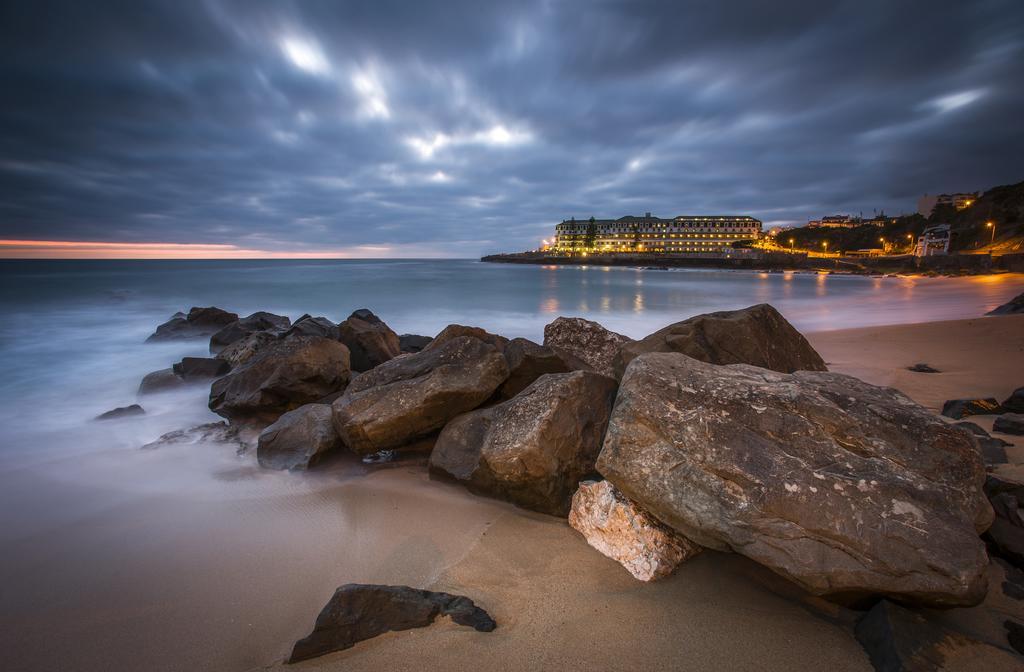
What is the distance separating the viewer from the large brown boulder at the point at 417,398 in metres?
4.65

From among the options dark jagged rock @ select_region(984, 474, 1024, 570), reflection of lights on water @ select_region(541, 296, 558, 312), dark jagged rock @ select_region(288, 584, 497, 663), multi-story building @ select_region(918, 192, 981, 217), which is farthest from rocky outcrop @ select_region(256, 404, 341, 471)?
multi-story building @ select_region(918, 192, 981, 217)

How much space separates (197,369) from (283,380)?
4057mm

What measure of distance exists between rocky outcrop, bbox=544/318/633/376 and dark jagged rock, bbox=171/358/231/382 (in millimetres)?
6681

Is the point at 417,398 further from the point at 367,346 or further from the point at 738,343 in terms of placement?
the point at 367,346

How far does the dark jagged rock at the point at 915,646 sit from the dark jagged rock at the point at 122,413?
903 cm

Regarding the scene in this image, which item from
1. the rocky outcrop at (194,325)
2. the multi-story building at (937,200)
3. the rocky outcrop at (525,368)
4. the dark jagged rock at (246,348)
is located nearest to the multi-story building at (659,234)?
the multi-story building at (937,200)

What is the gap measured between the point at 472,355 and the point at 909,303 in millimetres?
30359

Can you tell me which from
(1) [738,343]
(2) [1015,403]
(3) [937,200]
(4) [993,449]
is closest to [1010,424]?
(2) [1015,403]

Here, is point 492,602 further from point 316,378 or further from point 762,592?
point 316,378

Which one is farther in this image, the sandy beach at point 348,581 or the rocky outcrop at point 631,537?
the rocky outcrop at point 631,537

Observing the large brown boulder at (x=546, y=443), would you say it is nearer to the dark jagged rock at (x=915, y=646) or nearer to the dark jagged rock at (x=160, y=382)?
the dark jagged rock at (x=915, y=646)

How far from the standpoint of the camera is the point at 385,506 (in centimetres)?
410

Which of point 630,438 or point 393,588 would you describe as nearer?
point 393,588

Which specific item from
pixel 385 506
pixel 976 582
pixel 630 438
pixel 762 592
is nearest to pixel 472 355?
pixel 385 506
